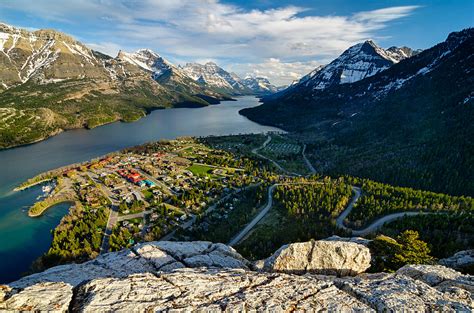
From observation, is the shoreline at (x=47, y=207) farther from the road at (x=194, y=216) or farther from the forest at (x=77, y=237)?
the road at (x=194, y=216)

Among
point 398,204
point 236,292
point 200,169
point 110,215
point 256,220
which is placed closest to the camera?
point 236,292

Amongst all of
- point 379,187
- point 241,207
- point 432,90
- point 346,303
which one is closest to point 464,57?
point 432,90

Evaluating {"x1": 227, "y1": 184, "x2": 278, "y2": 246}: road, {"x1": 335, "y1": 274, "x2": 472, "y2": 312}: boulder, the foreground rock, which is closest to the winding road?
{"x1": 227, "y1": 184, "x2": 278, "y2": 246}: road

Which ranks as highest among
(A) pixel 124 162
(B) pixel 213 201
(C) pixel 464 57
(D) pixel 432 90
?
(C) pixel 464 57

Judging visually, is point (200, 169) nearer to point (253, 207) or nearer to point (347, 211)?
point (253, 207)

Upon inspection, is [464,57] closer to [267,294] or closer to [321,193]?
[321,193]

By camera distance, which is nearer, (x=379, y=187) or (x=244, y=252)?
(x=244, y=252)

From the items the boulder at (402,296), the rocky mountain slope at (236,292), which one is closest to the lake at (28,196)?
the rocky mountain slope at (236,292)

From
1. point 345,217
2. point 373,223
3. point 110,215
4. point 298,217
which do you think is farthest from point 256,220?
point 110,215
